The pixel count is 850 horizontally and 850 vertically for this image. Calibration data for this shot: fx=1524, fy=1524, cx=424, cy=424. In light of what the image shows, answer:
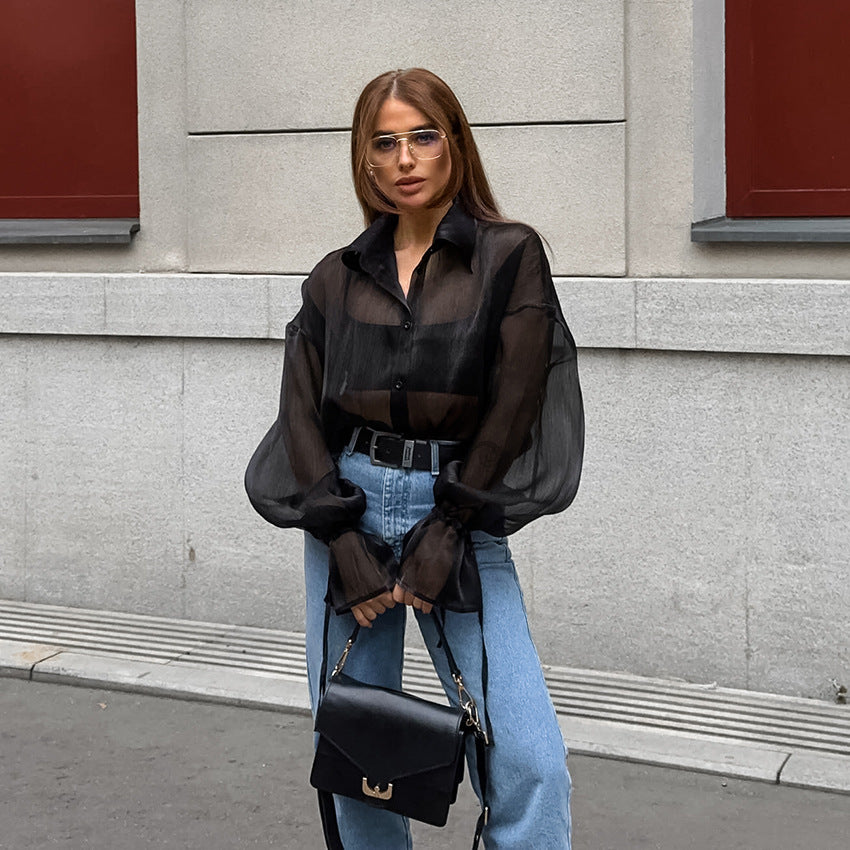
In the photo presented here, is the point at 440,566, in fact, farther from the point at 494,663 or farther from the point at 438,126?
the point at 438,126

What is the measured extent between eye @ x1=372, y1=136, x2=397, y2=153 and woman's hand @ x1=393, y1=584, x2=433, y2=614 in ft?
2.83

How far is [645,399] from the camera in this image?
5316 millimetres

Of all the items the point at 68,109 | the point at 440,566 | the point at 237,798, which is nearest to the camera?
the point at 440,566

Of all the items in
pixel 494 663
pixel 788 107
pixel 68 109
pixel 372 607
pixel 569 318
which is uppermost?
pixel 68 109

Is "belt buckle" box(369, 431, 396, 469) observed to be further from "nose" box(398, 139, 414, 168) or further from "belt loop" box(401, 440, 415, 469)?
"nose" box(398, 139, 414, 168)

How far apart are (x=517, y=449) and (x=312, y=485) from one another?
42 cm

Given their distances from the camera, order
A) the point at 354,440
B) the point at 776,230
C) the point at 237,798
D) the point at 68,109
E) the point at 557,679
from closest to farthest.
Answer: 1. the point at 354,440
2. the point at 237,798
3. the point at 776,230
4. the point at 557,679
5. the point at 68,109

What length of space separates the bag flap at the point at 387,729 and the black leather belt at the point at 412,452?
45cm

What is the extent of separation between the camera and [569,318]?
17.7 feet

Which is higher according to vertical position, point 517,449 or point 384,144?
point 384,144

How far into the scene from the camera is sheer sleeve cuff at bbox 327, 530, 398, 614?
292 centimetres

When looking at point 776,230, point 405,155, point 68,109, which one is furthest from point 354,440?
point 68,109

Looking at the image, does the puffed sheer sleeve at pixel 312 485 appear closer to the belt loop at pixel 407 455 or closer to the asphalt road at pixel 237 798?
the belt loop at pixel 407 455

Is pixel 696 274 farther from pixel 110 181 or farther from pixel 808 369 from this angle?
pixel 110 181
